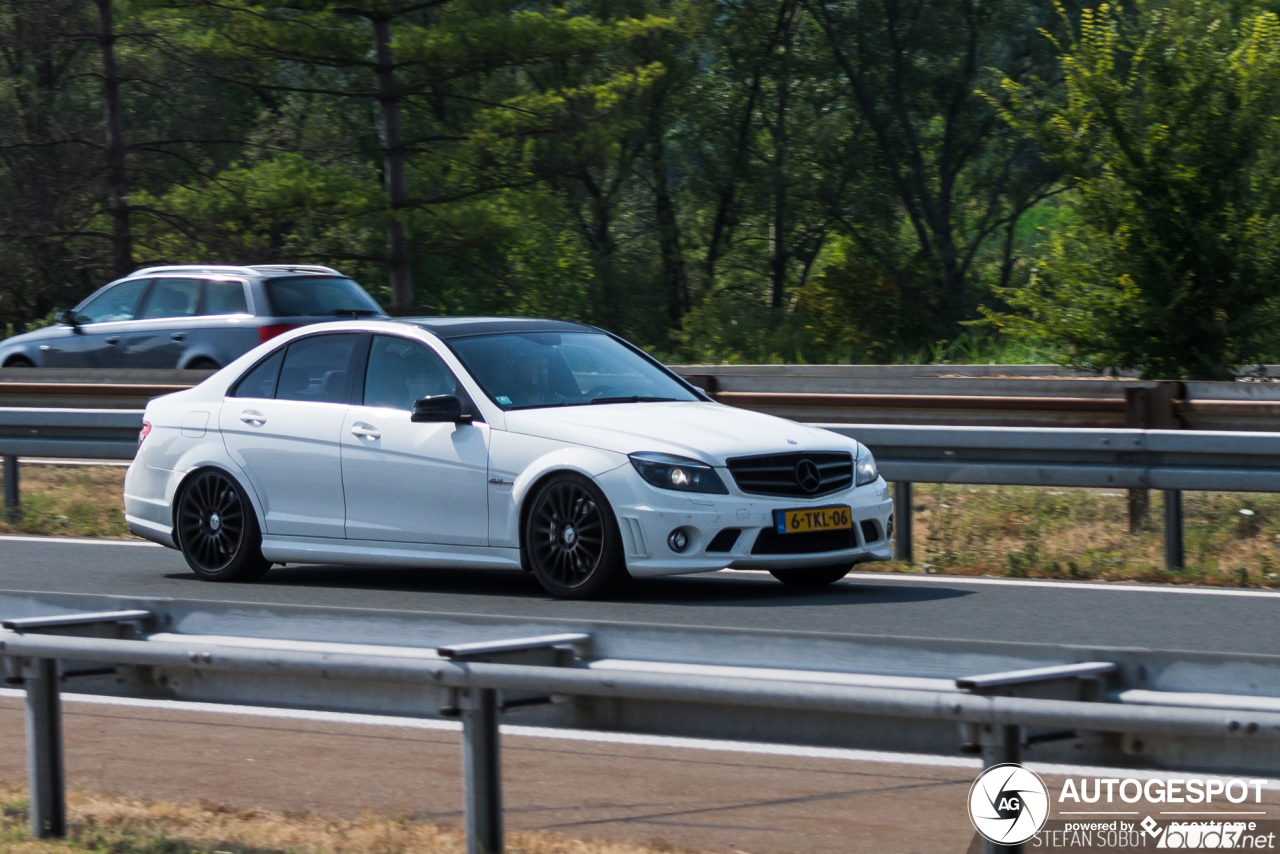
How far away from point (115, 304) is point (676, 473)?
12470 mm

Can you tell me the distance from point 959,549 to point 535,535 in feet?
12.1

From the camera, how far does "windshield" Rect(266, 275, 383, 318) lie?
60.1 ft

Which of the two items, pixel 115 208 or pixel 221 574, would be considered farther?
pixel 115 208

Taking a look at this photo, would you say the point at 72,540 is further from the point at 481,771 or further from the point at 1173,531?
the point at 481,771

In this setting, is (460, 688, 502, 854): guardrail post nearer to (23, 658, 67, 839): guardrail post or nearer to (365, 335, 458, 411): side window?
(23, 658, 67, 839): guardrail post

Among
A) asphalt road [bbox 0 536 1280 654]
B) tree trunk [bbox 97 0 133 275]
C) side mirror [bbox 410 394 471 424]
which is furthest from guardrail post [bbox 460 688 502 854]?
tree trunk [bbox 97 0 133 275]

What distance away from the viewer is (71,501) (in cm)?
1514

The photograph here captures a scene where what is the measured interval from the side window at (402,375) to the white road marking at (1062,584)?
226 cm

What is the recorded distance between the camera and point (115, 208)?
27562 millimetres

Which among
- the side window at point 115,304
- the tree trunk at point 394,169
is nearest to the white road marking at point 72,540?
A: the side window at point 115,304

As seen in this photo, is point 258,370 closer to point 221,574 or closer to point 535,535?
point 221,574

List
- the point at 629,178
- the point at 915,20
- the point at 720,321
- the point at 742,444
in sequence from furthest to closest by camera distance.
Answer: the point at 629,178 < the point at 915,20 < the point at 720,321 < the point at 742,444

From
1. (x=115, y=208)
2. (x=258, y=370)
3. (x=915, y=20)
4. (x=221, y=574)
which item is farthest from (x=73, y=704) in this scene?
(x=915, y=20)

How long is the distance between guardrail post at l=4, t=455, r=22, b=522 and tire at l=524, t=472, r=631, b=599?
6401 mm
